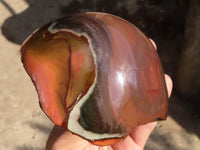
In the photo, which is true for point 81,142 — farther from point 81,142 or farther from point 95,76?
point 95,76

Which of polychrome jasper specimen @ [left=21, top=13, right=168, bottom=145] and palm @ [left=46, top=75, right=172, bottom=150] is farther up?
polychrome jasper specimen @ [left=21, top=13, right=168, bottom=145]

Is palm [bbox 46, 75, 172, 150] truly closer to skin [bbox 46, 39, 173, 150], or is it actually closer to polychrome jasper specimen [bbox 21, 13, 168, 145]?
skin [bbox 46, 39, 173, 150]

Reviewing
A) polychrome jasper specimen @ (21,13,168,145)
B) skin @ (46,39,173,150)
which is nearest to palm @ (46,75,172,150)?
skin @ (46,39,173,150)

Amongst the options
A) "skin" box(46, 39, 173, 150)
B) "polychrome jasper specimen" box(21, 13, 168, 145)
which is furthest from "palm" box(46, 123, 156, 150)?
"polychrome jasper specimen" box(21, 13, 168, 145)

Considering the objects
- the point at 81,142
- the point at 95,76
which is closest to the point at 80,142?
the point at 81,142

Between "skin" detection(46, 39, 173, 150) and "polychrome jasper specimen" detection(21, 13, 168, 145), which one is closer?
"polychrome jasper specimen" detection(21, 13, 168, 145)

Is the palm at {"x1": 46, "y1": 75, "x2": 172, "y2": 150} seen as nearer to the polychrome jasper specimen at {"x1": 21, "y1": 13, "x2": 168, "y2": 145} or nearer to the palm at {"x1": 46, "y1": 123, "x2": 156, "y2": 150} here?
the palm at {"x1": 46, "y1": 123, "x2": 156, "y2": 150}

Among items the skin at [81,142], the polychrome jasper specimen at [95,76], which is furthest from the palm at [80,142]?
the polychrome jasper specimen at [95,76]

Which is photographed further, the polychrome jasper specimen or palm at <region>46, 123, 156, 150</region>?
palm at <region>46, 123, 156, 150</region>

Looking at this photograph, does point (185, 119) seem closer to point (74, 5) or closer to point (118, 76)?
point (118, 76)
